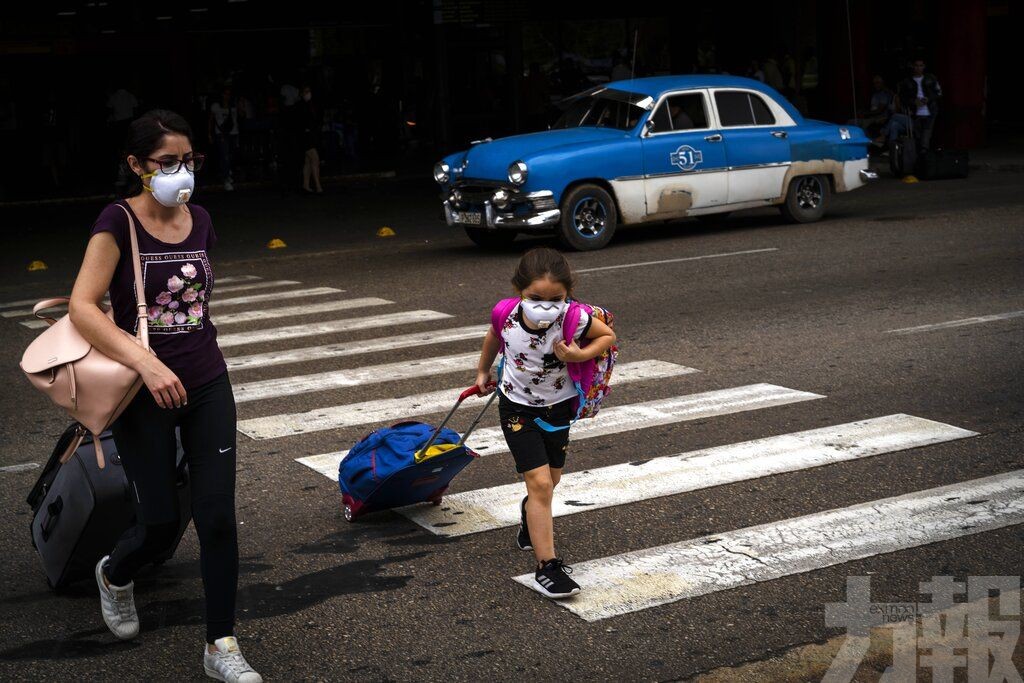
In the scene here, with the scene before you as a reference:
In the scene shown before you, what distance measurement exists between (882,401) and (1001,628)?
126 inches

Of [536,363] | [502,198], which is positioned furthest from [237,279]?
[536,363]

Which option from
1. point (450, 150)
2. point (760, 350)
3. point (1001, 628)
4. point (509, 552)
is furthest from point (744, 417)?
point (450, 150)

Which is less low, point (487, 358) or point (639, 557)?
point (487, 358)

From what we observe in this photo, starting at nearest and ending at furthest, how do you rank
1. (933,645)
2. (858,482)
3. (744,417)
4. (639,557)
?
(933,645)
(639,557)
(858,482)
(744,417)

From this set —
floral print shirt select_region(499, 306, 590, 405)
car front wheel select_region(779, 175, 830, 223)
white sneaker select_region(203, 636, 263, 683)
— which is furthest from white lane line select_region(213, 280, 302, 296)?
white sneaker select_region(203, 636, 263, 683)

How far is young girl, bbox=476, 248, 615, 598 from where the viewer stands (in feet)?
16.2

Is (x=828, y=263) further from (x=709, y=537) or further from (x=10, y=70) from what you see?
(x=10, y=70)

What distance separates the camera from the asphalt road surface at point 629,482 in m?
4.62

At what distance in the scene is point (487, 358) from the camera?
5.17 m

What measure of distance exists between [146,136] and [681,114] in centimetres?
1133

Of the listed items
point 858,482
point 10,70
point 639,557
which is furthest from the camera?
point 10,70

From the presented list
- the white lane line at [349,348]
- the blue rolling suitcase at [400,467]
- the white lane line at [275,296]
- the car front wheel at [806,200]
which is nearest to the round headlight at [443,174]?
the white lane line at [275,296]

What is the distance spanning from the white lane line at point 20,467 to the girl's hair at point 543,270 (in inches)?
132

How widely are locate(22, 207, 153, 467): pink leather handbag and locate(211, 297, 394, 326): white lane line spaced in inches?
275
